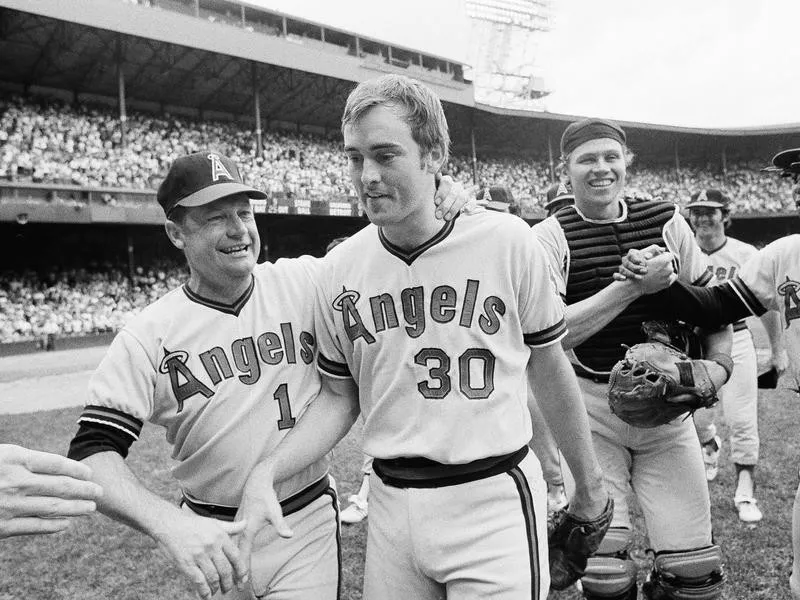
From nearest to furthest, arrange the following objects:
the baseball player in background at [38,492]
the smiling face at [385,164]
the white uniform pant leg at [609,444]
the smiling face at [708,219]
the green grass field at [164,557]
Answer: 1. the baseball player in background at [38,492]
2. the smiling face at [385,164]
3. the white uniform pant leg at [609,444]
4. the green grass field at [164,557]
5. the smiling face at [708,219]

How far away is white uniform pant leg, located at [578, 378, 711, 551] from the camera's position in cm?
277

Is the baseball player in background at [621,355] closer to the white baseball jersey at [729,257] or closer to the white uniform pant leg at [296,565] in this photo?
the white uniform pant leg at [296,565]

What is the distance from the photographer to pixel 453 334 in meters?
2.01

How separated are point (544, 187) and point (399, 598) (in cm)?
3491

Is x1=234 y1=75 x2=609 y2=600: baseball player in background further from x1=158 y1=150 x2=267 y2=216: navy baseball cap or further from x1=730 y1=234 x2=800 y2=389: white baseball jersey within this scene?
x1=730 y1=234 x2=800 y2=389: white baseball jersey

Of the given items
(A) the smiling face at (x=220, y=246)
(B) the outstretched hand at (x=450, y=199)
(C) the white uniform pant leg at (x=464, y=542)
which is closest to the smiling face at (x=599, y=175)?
(B) the outstretched hand at (x=450, y=199)

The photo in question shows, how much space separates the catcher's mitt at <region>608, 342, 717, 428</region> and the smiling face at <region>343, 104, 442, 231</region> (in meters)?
1.23

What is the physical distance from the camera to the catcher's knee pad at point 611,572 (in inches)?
107

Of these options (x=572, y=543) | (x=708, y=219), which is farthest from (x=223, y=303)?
(x=708, y=219)

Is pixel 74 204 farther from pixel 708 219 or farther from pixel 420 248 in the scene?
pixel 420 248

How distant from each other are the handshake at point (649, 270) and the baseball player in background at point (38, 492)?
2.09 metres

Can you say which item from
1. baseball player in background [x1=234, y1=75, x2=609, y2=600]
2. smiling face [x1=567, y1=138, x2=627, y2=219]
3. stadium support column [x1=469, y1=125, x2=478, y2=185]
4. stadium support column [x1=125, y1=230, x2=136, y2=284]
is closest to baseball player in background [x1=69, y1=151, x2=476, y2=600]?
baseball player in background [x1=234, y1=75, x2=609, y2=600]

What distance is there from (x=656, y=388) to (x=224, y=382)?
5.69ft

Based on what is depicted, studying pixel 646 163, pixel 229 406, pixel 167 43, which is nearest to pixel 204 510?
pixel 229 406
